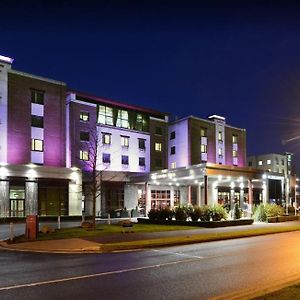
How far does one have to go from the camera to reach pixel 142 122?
59.2 meters

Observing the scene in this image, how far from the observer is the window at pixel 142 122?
58.7 meters

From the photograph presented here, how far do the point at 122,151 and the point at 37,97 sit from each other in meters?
14.3

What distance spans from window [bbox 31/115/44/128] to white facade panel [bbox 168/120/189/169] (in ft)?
78.4

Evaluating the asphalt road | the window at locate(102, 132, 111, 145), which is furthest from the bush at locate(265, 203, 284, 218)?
the window at locate(102, 132, 111, 145)

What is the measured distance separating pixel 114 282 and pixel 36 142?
37.5 metres

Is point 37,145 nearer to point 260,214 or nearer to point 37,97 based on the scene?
point 37,97

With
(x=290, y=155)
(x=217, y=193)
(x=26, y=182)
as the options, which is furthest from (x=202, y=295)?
(x=290, y=155)

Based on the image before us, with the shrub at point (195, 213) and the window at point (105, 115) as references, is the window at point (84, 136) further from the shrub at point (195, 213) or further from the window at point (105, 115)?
the shrub at point (195, 213)

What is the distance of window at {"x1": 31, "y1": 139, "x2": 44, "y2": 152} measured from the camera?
4587 centimetres

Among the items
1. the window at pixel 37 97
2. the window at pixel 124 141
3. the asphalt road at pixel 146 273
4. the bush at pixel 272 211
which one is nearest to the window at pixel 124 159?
the window at pixel 124 141

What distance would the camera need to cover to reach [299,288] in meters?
8.52

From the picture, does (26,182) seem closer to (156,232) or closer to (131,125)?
(131,125)

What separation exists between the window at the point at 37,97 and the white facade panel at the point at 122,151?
9.18 m

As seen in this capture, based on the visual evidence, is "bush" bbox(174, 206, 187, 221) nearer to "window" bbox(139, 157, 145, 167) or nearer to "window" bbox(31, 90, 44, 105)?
"window" bbox(31, 90, 44, 105)
